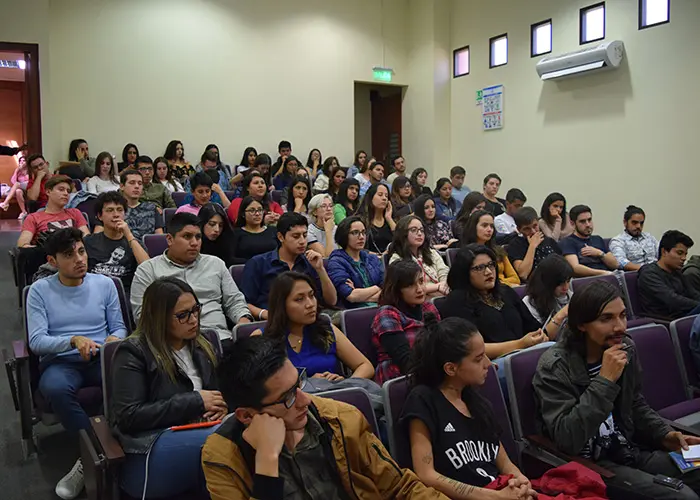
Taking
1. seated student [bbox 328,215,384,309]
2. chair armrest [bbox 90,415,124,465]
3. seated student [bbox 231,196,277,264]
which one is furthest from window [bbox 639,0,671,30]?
chair armrest [bbox 90,415,124,465]

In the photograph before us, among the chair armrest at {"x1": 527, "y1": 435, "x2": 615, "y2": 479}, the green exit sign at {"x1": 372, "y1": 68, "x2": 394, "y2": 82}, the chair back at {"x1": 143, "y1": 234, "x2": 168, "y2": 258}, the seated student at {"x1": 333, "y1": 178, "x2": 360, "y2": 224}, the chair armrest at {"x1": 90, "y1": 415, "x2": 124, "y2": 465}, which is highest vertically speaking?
the green exit sign at {"x1": 372, "y1": 68, "x2": 394, "y2": 82}

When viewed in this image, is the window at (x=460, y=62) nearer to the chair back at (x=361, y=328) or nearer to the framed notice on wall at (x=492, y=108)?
the framed notice on wall at (x=492, y=108)

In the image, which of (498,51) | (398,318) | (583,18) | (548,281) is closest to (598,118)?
(583,18)

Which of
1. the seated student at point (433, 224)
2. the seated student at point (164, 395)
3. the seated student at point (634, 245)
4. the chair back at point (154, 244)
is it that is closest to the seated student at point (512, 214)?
the seated student at point (433, 224)

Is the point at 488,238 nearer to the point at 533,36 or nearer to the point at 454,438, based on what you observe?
the point at 454,438

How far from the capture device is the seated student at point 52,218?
4129 mm

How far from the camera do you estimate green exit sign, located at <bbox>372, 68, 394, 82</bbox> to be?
10.1 metres

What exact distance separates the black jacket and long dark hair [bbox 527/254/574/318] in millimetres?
1906

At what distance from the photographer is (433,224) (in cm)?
532

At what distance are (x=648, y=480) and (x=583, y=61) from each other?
649 cm

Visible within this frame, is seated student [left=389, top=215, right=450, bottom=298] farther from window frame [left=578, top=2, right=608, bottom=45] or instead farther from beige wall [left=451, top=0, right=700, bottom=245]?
window frame [left=578, top=2, right=608, bottom=45]

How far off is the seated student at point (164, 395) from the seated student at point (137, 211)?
284 cm

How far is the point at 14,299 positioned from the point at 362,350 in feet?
11.8

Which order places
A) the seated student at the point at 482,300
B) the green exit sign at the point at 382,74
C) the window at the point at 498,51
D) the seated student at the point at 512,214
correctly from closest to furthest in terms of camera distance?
the seated student at the point at 482,300 < the seated student at the point at 512,214 < the window at the point at 498,51 < the green exit sign at the point at 382,74
